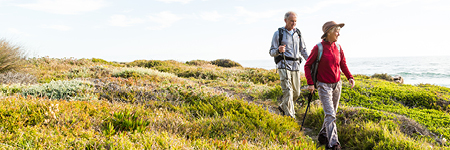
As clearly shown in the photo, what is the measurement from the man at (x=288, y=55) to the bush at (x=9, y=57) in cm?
1048

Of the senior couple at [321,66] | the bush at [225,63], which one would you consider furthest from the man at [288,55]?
the bush at [225,63]

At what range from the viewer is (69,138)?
3371 millimetres

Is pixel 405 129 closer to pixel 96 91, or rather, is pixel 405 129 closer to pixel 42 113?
A: pixel 42 113

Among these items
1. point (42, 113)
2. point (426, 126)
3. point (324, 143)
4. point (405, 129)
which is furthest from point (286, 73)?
point (42, 113)

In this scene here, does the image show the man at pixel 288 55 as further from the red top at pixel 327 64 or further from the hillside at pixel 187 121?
the red top at pixel 327 64

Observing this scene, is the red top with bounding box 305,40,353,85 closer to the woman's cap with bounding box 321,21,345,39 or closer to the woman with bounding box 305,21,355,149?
the woman with bounding box 305,21,355,149

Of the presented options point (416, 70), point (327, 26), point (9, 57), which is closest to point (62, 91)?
point (9, 57)

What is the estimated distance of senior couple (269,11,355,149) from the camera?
448 centimetres

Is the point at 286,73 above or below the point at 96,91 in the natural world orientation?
above

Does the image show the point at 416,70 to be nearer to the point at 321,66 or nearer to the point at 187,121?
the point at 321,66

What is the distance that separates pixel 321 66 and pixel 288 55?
1263 mm

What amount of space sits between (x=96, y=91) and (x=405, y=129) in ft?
24.8

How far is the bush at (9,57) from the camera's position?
9852 mm

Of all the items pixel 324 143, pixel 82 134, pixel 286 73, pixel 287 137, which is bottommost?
pixel 324 143
